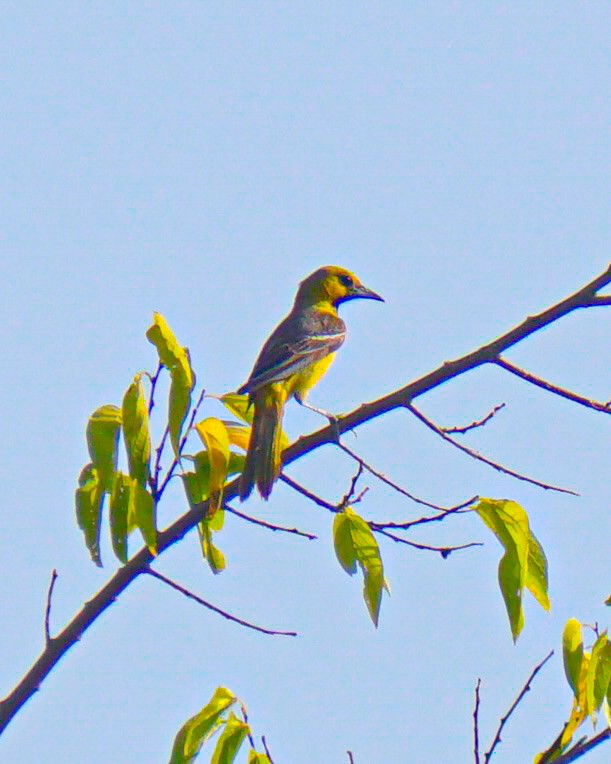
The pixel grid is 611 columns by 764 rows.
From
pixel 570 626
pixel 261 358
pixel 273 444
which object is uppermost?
pixel 261 358

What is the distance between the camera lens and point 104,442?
3.34 metres

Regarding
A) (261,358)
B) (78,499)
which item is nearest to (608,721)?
(78,499)

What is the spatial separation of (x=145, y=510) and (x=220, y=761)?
2.33 feet

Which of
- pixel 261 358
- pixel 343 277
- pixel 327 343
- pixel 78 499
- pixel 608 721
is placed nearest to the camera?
pixel 608 721

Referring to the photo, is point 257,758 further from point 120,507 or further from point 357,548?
point 120,507

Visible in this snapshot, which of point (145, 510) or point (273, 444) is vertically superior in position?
point (273, 444)

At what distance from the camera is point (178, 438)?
3330mm

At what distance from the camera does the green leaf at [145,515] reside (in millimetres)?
3234

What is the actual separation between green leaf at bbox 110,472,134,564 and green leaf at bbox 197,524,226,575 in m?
0.45

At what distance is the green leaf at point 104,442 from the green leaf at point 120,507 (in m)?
0.03

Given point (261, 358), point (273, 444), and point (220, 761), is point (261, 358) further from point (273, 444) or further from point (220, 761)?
point (220, 761)

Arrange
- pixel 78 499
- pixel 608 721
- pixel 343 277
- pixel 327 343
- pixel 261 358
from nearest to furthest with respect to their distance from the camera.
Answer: pixel 608 721 < pixel 78 499 < pixel 261 358 < pixel 327 343 < pixel 343 277

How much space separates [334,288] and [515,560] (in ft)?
19.4

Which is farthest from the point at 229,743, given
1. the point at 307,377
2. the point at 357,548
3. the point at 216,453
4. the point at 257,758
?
the point at 307,377
